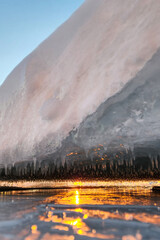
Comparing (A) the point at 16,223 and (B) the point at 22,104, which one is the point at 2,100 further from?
(A) the point at 16,223

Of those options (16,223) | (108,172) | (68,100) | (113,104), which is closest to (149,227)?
(16,223)

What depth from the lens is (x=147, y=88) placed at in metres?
2.43

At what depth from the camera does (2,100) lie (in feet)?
13.5

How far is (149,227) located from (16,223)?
989mm

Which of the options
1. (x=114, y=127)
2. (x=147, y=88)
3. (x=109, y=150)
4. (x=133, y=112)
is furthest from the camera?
(x=109, y=150)

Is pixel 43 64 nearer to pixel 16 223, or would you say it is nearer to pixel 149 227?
pixel 16 223

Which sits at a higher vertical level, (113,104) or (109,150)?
(113,104)

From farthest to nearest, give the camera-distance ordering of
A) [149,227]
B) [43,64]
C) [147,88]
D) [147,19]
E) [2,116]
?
[2,116] → [43,64] → [147,88] → [147,19] → [149,227]

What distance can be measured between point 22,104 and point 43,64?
89 cm

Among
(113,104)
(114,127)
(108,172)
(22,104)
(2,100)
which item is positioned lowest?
(108,172)

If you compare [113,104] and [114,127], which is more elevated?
[113,104]

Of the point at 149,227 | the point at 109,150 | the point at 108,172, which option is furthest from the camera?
the point at 108,172

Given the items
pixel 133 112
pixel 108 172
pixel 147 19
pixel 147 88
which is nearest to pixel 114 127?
pixel 133 112

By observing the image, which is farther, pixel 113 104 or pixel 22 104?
pixel 22 104
